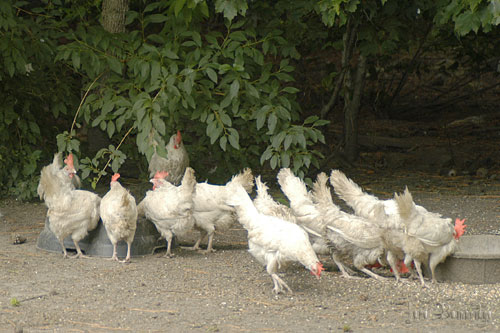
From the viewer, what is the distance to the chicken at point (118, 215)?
5367 millimetres

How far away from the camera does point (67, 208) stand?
18.0 feet

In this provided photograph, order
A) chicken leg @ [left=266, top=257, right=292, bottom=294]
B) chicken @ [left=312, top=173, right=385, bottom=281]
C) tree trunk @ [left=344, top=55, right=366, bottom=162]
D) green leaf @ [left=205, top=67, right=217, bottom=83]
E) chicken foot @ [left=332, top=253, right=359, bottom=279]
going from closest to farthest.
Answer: chicken leg @ [left=266, top=257, right=292, bottom=294] → chicken @ [left=312, top=173, right=385, bottom=281] → chicken foot @ [left=332, top=253, right=359, bottom=279] → green leaf @ [left=205, top=67, right=217, bottom=83] → tree trunk @ [left=344, top=55, right=366, bottom=162]

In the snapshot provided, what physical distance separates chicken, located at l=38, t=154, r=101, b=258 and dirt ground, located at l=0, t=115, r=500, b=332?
0.80 ft

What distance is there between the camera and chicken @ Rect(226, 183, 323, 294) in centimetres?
440

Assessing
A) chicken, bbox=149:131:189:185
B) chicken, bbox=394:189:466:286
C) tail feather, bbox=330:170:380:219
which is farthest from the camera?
chicken, bbox=149:131:189:185

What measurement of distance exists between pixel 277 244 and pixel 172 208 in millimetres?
1303

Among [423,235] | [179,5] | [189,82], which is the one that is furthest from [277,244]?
[179,5]

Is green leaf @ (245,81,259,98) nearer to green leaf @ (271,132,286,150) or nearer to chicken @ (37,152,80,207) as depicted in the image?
green leaf @ (271,132,286,150)

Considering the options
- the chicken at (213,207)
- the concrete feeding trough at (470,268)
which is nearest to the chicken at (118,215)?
the chicken at (213,207)

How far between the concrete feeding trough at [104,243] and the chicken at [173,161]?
53.7 inches

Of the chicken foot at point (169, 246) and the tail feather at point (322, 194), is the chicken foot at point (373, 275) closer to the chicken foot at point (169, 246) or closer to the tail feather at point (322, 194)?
the tail feather at point (322, 194)

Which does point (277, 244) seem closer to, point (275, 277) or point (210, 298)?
point (275, 277)

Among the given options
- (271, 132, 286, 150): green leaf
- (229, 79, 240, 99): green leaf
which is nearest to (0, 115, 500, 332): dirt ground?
(271, 132, 286, 150): green leaf

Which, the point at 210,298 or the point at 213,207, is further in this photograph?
the point at 213,207
